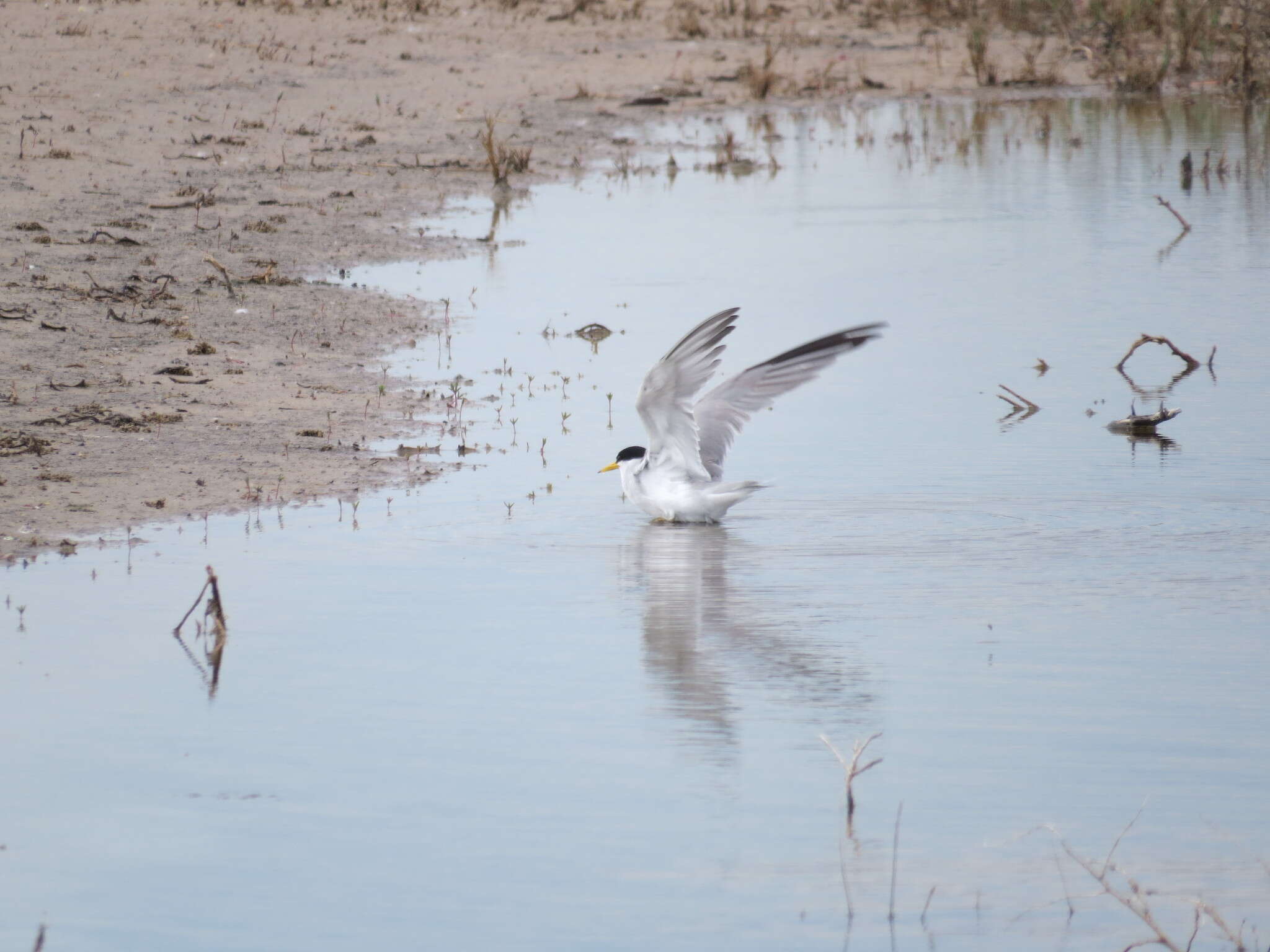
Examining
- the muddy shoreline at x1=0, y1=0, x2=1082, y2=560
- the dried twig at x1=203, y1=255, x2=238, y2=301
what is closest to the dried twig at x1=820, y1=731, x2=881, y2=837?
the muddy shoreline at x1=0, y1=0, x2=1082, y2=560

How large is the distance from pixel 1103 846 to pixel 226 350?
5780 millimetres

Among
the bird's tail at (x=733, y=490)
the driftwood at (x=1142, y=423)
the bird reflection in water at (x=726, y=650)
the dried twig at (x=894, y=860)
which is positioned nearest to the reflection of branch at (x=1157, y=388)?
the driftwood at (x=1142, y=423)

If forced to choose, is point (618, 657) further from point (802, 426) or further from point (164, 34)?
point (164, 34)

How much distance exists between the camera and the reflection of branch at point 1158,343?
8148 mm

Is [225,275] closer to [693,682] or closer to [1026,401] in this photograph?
[1026,401]

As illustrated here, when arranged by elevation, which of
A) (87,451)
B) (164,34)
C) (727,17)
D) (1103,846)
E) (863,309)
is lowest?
(1103,846)

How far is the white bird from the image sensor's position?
6.16 metres

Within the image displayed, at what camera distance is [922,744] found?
421 cm

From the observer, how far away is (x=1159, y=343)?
8.53 m

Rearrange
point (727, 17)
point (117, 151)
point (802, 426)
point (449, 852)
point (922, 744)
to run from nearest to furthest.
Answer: point (449, 852)
point (922, 744)
point (802, 426)
point (117, 151)
point (727, 17)

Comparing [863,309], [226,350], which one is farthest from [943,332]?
[226,350]

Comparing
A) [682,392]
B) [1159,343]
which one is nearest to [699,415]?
[682,392]

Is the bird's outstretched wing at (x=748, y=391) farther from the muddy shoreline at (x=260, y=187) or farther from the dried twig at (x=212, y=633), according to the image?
the dried twig at (x=212, y=633)

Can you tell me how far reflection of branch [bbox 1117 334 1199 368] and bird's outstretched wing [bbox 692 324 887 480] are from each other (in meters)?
1.95
